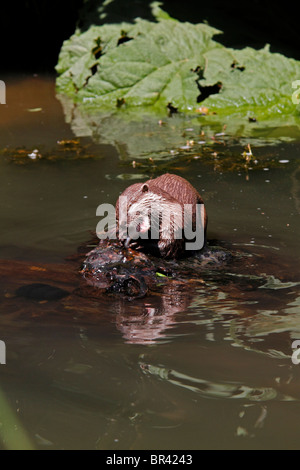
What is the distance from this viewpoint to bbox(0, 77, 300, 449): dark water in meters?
2.83

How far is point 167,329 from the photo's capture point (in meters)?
3.76

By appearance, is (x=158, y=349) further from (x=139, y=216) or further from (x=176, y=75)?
(x=176, y=75)

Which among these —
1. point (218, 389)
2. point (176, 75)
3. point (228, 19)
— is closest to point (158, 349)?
point (218, 389)

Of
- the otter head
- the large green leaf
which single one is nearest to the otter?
the otter head

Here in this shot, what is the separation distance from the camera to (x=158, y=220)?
15.9 feet

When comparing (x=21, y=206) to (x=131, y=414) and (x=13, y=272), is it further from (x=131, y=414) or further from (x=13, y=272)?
(x=131, y=414)

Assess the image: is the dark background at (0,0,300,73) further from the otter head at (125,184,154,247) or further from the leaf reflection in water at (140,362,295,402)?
the leaf reflection in water at (140,362,295,402)

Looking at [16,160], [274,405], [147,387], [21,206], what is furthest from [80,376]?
[16,160]

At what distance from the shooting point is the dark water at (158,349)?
2834mm

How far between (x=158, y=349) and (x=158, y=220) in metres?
1.53

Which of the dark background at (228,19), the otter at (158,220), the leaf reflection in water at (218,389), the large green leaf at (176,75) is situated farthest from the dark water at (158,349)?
the dark background at (228,19)

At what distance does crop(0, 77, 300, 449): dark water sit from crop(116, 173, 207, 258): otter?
1.61 ft

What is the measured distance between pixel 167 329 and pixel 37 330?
2.42 feet

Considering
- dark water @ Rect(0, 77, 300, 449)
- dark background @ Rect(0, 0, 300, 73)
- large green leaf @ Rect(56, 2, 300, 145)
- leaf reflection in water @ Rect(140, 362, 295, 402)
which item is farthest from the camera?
dark background @ Rect(0, 0, 300, 73)
